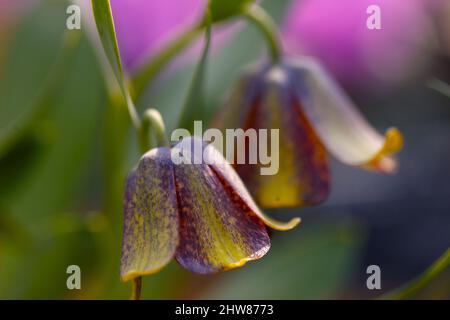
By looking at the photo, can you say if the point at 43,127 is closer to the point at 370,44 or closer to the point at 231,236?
the point at 231,236

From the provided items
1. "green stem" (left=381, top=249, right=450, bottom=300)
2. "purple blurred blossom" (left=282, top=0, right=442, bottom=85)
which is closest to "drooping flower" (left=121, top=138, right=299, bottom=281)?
"green stem" (left=381, top=249, right=450, bottom=300)

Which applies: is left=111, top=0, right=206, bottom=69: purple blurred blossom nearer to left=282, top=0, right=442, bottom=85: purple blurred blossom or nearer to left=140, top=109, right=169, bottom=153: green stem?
left=282, top=0, right=442, bottom=85: purple blurred blossom

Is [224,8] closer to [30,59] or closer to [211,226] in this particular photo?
[211,226]

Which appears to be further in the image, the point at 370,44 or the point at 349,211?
the point at 370,44

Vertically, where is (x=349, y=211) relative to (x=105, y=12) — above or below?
below

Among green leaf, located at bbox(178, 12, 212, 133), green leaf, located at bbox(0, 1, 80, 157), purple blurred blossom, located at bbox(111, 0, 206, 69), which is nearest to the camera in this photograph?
green leaf, located at bbox(178, 12, 212, 133)
